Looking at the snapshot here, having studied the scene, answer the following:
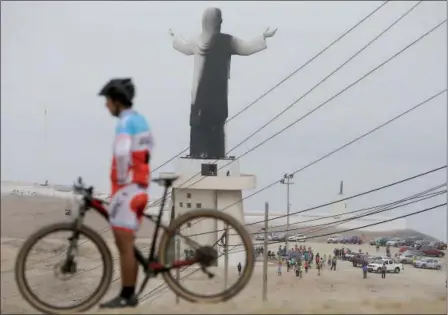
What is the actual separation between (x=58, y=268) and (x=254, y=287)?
49.4 ft

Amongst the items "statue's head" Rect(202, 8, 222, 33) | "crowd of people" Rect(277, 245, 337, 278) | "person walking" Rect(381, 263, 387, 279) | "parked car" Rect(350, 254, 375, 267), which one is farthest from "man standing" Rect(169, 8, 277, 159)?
"parked car" Rect(350, 254, 375, 267)

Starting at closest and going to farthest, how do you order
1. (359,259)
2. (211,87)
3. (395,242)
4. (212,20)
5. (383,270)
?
(211,87)
(212,20)
(383,270)
(359,259)
(395,242)

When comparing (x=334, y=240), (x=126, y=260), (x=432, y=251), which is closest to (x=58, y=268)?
(x=126, y=260)

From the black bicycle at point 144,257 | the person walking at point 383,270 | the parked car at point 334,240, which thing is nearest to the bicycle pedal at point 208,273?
the black bicycle at point 144,257

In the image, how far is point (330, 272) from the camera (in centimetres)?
2891

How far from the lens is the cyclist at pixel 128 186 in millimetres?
4453

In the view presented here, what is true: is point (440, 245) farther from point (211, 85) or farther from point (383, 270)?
point (211, 85)

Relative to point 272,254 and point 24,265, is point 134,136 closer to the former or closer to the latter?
point 24,265

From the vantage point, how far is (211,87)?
82.8 feet

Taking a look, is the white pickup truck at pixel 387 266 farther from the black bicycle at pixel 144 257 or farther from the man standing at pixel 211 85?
the black bicycle at pixel 144 257

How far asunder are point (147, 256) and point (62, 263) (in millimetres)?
664

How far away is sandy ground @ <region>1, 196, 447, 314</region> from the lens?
16.2 ft

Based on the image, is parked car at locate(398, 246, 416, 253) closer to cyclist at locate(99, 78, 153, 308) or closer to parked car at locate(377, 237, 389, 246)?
parked car at locate(377, 237, 389, 246)

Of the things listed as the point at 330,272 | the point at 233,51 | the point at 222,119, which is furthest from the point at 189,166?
the point at 330,272
